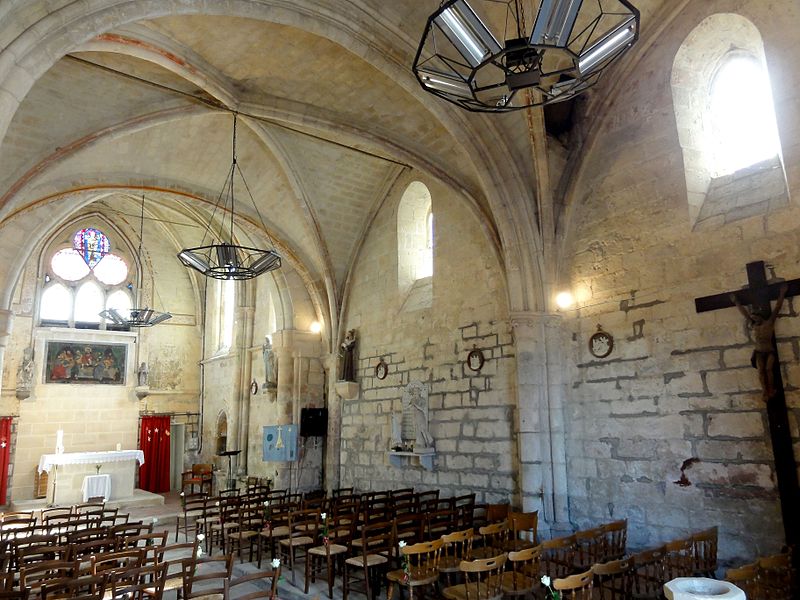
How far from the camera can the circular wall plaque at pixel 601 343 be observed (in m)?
7.63

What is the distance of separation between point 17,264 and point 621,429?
10777 millimetres

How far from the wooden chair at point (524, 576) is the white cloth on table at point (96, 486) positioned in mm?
11767

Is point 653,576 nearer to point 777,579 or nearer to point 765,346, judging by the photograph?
point 777,579

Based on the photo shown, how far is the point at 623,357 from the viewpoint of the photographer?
24.4ft

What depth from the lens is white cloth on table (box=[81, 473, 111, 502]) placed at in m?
13.7

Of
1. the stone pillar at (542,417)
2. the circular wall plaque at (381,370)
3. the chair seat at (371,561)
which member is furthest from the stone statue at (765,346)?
the circular wall plaque at (381,370)

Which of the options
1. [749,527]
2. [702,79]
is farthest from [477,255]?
[749,527]

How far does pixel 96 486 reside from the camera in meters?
13.9

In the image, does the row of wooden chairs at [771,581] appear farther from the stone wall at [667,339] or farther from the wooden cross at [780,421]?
the stone wall at [667,339]

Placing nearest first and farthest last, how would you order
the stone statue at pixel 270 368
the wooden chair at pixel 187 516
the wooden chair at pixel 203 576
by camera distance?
the wooden chair at pixel 203 576
the wooden chair at pixel 187 516
the stone statue at pixel 270 368

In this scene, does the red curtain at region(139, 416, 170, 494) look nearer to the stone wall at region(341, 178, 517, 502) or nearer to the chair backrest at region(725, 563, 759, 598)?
the stone wall at region(341, 178, 517, 502)

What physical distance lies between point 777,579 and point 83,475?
14160 millimetres

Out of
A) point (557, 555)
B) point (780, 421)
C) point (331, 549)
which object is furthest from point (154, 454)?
point (780, 421)

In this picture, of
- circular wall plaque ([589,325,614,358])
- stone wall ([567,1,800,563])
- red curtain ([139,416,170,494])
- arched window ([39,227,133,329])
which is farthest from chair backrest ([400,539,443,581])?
arched window ([39,227,133,329])
